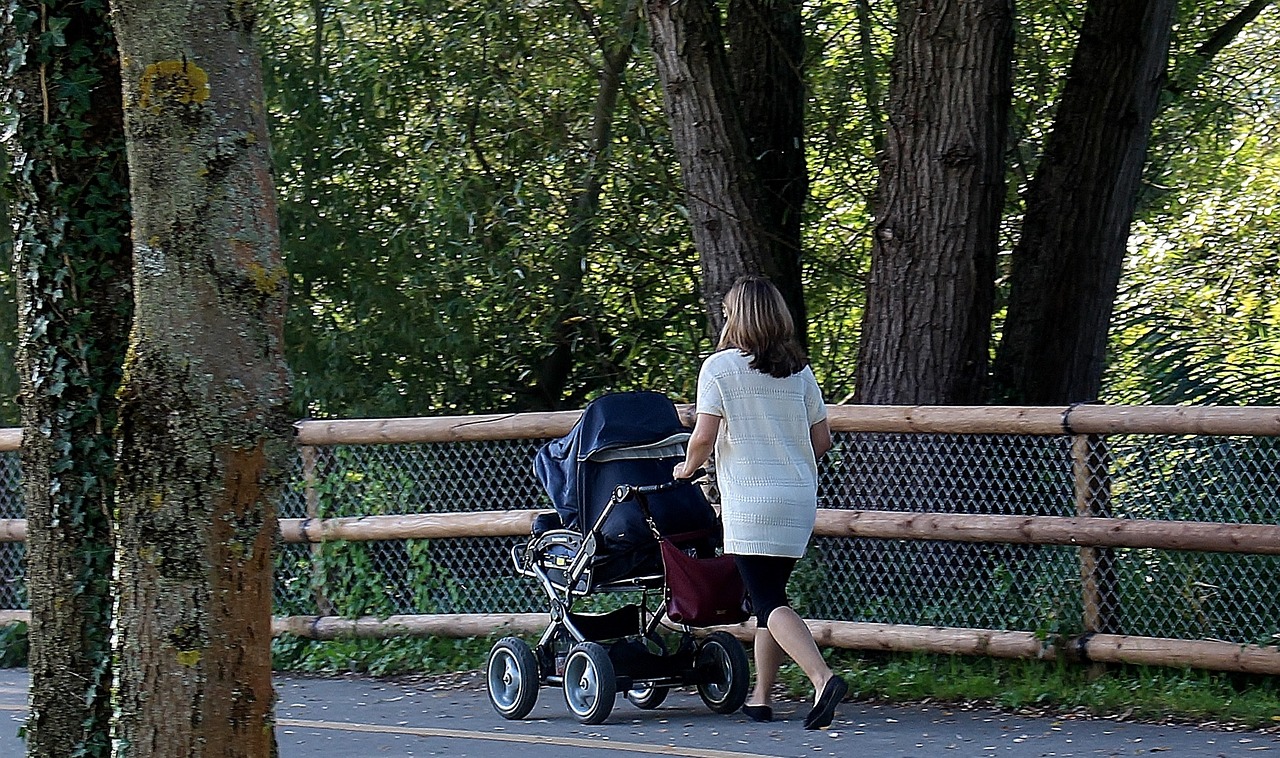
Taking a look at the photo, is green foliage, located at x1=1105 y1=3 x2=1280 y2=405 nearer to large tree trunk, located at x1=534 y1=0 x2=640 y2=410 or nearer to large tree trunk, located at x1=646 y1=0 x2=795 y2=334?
large tree trunk, located at x1=646 y1=0 x2=795 y2=334

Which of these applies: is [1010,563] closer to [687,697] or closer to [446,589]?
[687,697]

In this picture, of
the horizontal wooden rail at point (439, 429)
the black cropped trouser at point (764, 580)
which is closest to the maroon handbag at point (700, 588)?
the black cropped trouser at point (764, 580)

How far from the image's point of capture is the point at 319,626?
1010 cm

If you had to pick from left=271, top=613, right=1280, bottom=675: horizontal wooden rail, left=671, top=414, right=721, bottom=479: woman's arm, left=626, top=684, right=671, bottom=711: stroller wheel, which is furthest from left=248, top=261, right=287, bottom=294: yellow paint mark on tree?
left=271, top=613, right=1280, bottom=675: horizontal wooden rail

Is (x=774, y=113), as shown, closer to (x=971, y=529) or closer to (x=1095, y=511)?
(x=971, y=529)

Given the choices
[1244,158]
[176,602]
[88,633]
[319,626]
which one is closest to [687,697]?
[319,626]

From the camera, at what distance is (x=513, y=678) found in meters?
8.09

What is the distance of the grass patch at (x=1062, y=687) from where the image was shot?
24.3 ft

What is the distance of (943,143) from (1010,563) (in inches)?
89.7

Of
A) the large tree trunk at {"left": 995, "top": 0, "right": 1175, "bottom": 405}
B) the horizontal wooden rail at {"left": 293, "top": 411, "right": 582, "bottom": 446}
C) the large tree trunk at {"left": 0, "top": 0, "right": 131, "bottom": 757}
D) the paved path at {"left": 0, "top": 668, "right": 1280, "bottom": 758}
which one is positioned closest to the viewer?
the large tree trunk at {"left": 0, "top": 0, "right": 131, "bottom": 757}

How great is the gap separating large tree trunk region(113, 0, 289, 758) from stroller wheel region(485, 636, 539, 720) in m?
3.80

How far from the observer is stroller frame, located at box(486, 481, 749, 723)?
25.1 ft

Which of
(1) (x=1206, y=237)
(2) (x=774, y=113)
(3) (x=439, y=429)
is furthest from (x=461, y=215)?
(1) (x=1206, y=237)

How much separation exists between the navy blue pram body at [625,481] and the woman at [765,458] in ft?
1.12
